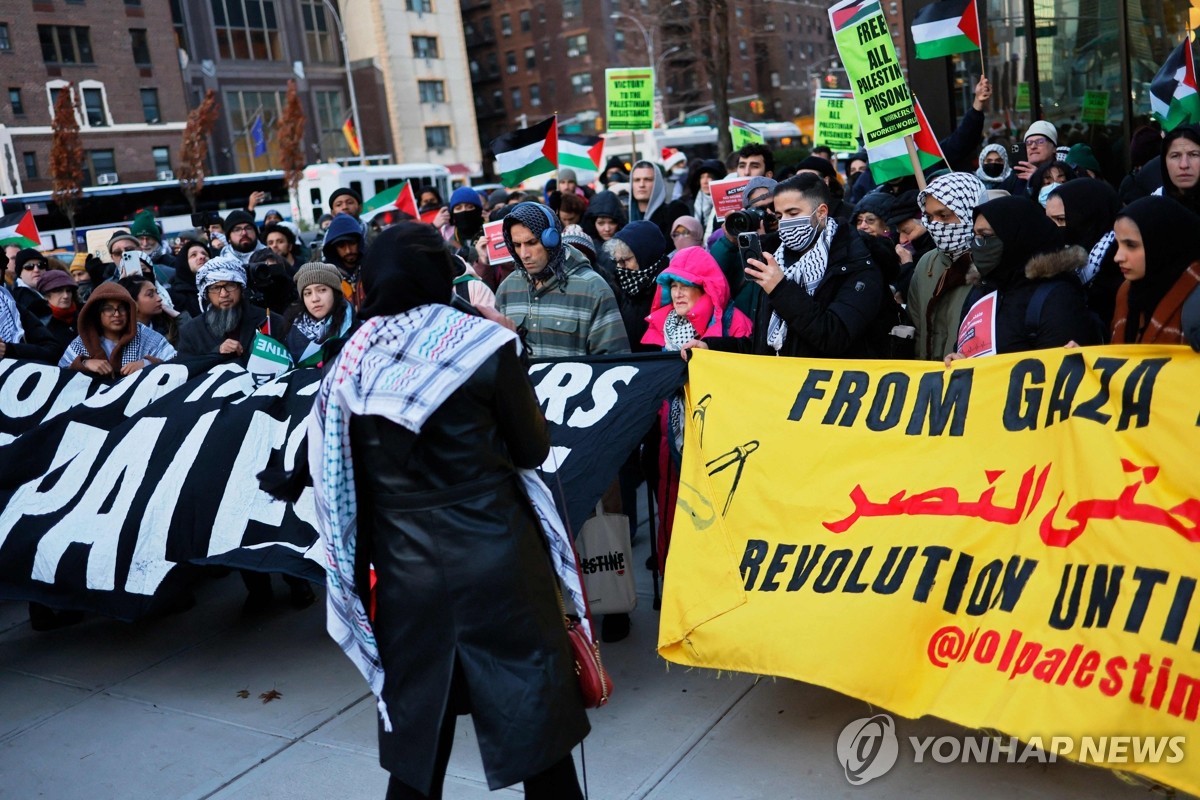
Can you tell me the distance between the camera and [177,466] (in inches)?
207

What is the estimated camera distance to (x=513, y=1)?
3068 inches

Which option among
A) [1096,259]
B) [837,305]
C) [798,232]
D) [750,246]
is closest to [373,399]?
[750,246]

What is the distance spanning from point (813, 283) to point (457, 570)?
2.43m

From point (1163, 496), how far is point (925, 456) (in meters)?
0.80

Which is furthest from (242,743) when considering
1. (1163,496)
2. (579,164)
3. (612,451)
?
(579,164)

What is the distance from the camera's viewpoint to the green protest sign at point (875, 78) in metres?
6.64

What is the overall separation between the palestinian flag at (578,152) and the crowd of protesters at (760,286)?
494cm

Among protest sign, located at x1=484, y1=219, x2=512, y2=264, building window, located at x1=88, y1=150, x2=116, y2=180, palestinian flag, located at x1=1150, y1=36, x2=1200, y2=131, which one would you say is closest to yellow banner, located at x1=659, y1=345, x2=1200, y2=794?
protest sign, located at x1=484, y1=219, x2=512, y2=264

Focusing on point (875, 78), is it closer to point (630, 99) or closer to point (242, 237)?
point (630, 99)

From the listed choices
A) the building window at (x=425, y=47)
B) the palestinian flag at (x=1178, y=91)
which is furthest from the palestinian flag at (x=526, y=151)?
the building window at (x=425, y=47)

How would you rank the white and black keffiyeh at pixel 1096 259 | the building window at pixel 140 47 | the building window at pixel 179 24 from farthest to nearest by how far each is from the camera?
the building window at pixel 179 24
the building window at pixel 140 47
the white and black keffiyeh at pixel 1096 259

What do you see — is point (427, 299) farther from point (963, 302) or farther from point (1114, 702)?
point (963, 302)

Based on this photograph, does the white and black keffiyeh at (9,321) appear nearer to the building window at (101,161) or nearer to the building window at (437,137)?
the building window at (101,161)

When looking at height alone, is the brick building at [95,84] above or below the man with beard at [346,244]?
above
